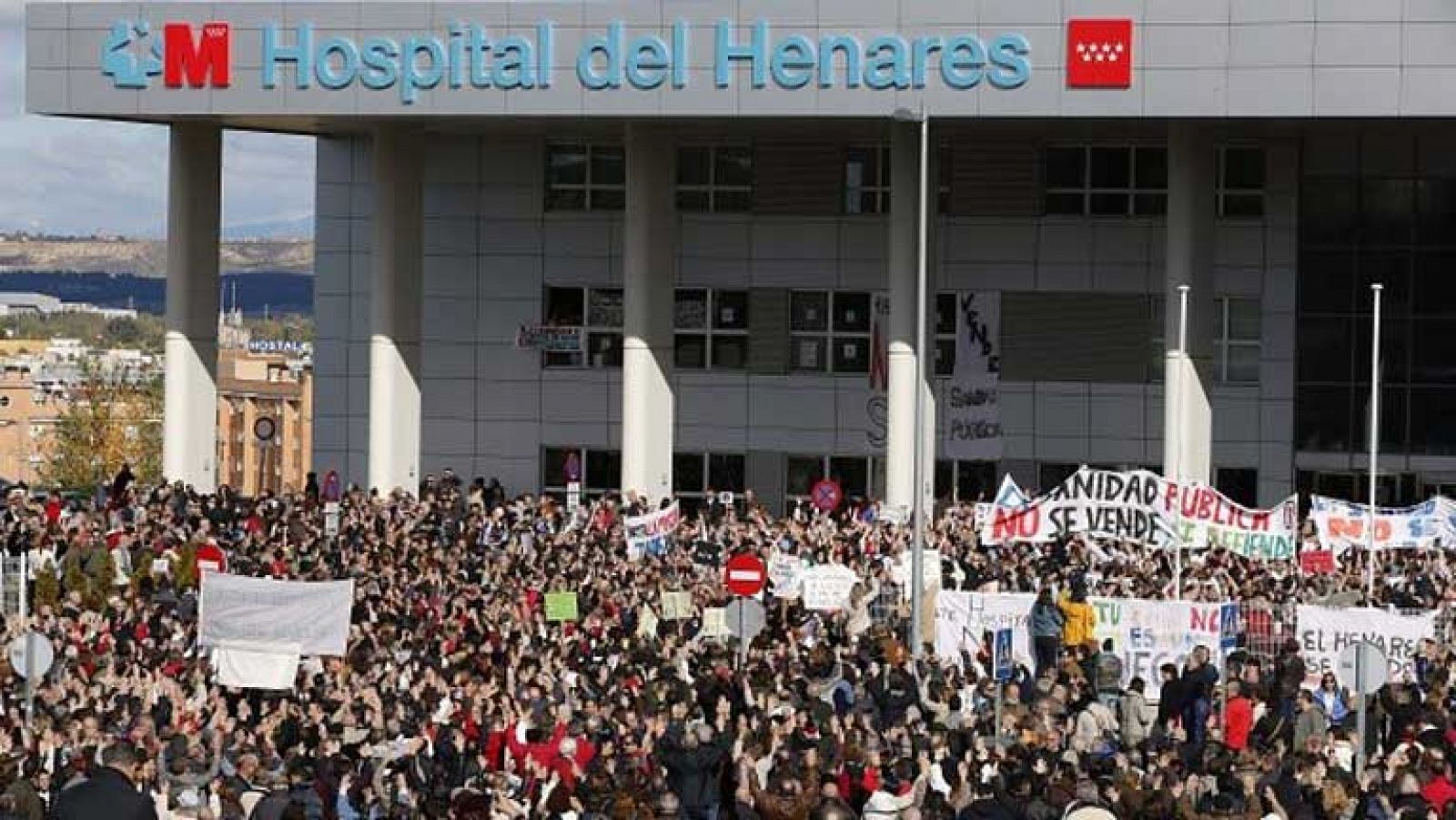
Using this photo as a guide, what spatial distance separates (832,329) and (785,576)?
23.6 metres

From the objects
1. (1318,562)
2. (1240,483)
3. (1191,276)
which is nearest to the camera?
(1318,562)

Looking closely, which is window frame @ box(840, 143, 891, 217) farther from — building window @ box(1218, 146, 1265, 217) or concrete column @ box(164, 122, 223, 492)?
concrete column @ box(164, 122, 223, 492)

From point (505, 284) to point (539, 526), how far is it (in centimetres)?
1675

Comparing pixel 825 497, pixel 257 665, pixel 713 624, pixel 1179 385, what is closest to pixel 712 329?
pixel 825 497

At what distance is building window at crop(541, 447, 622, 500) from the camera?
62.7m

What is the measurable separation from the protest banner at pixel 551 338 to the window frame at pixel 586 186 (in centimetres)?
230

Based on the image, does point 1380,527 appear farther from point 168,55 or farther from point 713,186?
point 168,55

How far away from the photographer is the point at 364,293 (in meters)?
66.4

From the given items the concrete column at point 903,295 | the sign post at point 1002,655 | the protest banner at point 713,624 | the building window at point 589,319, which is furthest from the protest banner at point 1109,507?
the building window at point 589,319

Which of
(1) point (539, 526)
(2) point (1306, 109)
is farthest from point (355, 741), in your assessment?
(2) point (1306, 109)

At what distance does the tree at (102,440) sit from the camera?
15262 centimetres

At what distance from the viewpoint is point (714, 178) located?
62.2m

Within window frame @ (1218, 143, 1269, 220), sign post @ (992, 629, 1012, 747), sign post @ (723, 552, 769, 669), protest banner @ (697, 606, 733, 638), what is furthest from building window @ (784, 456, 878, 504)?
sign post @ (992, 629, 1012, 747)

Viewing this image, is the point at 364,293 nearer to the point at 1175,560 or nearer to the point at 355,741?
the point at 1175,560
